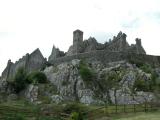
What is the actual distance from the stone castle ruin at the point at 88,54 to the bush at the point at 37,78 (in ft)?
25.5

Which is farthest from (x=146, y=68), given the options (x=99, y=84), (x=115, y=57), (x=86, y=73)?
(x=86, y=73)

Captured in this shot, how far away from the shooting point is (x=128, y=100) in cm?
6294

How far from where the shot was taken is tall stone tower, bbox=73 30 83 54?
92562mm

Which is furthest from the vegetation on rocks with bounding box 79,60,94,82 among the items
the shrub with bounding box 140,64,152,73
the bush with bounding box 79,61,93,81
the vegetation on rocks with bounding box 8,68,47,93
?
the shrub with bounding box 140,64,152,73

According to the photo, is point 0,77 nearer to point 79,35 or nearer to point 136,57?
point 79,35

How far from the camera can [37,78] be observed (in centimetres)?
7494

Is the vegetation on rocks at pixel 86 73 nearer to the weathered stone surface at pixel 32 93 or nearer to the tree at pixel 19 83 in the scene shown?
the weathered stone surface at pixel 32 93

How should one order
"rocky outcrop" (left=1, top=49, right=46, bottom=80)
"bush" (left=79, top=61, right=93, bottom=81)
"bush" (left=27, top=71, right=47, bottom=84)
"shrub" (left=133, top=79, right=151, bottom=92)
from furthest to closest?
"rocky outcrop" (left=1, top=49, right=46, bottom=80) < "bush" (left=27, top=71, right=47, bottom=84) < "bush" (left=79, top=61, right=93, bottom=81) < "shrub" (left=133, top=79, right=151, bottom=92)

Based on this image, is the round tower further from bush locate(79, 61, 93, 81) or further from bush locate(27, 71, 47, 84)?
bush locate(79, 61, 93, 81)

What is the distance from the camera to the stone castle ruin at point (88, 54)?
76.7 meters

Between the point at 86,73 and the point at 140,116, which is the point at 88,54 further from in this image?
the point at 140,116

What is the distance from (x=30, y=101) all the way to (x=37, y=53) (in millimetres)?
29546

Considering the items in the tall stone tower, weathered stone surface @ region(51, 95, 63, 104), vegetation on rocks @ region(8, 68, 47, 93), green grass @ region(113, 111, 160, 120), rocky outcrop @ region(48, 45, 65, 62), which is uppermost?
the tall stone tower


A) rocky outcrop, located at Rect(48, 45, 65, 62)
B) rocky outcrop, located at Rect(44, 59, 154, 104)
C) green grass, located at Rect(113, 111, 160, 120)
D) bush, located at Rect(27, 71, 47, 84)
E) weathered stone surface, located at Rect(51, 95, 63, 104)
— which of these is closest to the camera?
green grass, located at Rect(113, 111, 160, 120)
